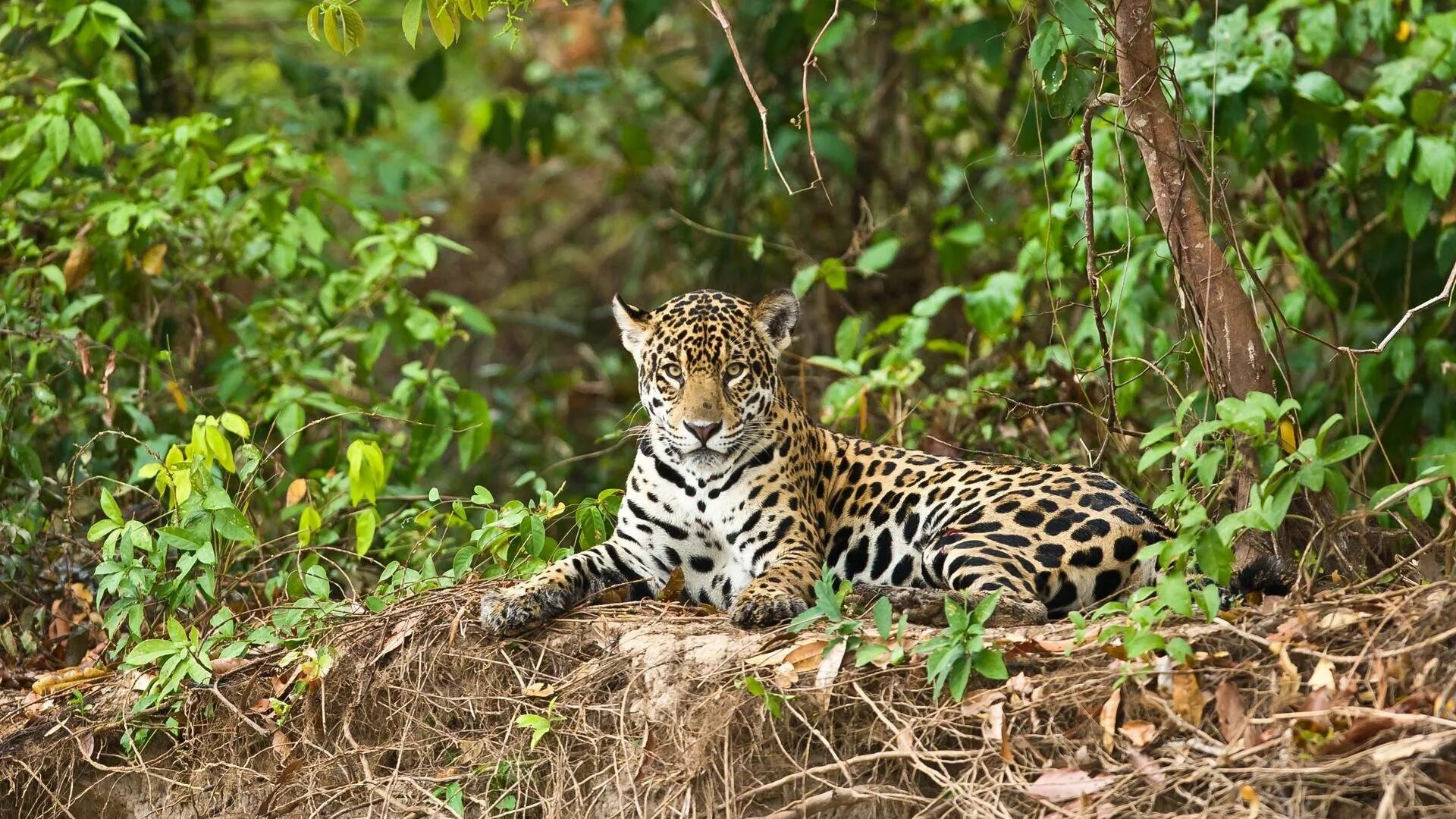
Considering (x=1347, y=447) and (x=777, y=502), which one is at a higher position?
(x=1347, y=447)

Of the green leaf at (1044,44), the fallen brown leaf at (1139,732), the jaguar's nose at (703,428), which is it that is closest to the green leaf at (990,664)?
the fallen brown leaf at (1139,732)

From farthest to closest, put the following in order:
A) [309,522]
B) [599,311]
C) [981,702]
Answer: [599,311] → [309,522] → [981,702]

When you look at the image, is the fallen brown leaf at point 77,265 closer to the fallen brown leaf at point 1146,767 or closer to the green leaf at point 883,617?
the green leaf at point 883,617

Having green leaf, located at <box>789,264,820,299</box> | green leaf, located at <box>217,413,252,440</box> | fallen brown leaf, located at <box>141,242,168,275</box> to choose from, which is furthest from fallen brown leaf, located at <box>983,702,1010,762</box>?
fallen brown leaf, located at <box>141,242,168,275</box>

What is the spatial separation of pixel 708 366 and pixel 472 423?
5.98ft

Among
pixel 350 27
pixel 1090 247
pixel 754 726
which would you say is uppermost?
pixel 350 27

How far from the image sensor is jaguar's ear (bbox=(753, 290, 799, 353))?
6.35 m

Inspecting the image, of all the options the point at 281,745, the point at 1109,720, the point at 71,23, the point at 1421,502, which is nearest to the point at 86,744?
the point at 281,745

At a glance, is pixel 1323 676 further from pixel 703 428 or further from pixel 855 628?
pixel 703 428

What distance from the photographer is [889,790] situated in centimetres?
446

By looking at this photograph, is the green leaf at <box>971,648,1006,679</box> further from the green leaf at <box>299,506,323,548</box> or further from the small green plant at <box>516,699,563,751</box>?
the green leaf at <box>299,506,323,548</box>

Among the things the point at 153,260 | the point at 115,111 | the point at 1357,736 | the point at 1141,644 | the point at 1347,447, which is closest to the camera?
the point at 1357,736

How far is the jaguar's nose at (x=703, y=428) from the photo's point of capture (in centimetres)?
593

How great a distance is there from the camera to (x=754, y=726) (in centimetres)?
471
